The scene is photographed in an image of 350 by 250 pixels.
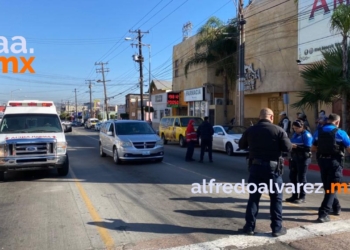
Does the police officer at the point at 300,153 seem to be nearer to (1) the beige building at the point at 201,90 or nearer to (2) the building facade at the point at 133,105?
(1) the beige building at the point at 201,90

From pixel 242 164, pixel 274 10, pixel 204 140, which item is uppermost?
pixel 274 10

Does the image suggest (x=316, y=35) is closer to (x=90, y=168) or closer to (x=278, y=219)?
(x=90, y=168)

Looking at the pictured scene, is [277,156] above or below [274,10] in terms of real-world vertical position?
below

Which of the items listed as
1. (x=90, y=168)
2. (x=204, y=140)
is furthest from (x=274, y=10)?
(x=90, y=168)

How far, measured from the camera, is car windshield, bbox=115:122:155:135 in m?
14.1

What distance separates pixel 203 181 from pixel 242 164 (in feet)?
Result: 13.9

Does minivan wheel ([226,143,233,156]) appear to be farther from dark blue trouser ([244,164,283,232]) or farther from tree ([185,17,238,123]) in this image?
tree ([185,17,238,123])

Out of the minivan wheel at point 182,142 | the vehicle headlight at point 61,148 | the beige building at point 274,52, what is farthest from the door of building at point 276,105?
the vehicle headlight at point 61,148

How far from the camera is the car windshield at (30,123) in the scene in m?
10.8

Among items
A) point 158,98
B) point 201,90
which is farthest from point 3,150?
point 158,98

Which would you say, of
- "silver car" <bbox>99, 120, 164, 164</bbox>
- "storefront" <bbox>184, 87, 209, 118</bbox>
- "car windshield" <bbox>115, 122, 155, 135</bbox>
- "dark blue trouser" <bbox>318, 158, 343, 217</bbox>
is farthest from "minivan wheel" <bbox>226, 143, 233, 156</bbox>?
"storefront" <bbox>184, 87, 209, 118</bbox>

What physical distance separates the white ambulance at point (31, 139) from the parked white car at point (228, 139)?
8.21 m

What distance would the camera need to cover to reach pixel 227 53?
30.5 m

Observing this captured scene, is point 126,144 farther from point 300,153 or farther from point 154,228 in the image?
point 154,228
